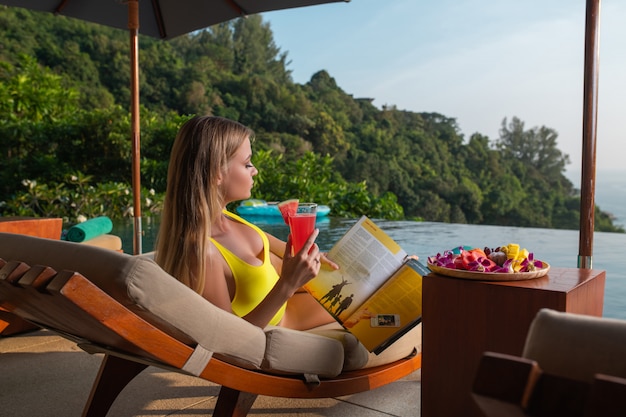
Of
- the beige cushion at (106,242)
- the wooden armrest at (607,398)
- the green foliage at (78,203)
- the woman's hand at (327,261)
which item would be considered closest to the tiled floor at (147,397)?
the woman's hand at (327,261)

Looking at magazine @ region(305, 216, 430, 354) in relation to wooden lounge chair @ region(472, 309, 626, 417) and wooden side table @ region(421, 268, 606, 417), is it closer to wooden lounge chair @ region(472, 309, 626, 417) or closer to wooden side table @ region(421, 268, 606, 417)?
wooden side table @ region(421, 268, 606, 417)

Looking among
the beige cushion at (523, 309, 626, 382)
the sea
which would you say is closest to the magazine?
the beige cushion at (523, 309, 626, 382)

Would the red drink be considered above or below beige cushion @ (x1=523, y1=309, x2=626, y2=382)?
above

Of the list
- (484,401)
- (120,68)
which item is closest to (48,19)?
(120,68)

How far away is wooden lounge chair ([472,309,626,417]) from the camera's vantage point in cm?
57

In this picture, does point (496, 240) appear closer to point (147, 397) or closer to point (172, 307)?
point (147, 397)

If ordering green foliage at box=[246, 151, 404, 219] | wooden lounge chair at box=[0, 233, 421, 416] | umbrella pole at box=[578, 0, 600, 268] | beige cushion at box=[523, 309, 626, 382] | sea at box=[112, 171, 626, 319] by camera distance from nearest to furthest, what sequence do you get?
beige cushion at box=[523, 309, 626, 382] < wooden lounge chair at box=[0, 233, 421, 416] < umbrella pole at box=[578, 0, 600, 268] < sea at box=[112, 171, 626, 319] < green foliage at box=[246, 151, 404, 219]

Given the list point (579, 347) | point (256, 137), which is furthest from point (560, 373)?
point (256, 137)

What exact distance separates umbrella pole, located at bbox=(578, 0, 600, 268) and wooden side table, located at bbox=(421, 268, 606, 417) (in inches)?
13.4

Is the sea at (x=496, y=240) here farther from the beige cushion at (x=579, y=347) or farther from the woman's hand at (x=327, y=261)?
the beige cushion at (x=579, y=347)

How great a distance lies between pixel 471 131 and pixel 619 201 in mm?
8078

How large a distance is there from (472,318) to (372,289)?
1.19 feet

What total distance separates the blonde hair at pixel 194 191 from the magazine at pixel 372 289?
1.34 feet

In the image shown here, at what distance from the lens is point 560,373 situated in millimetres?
688
